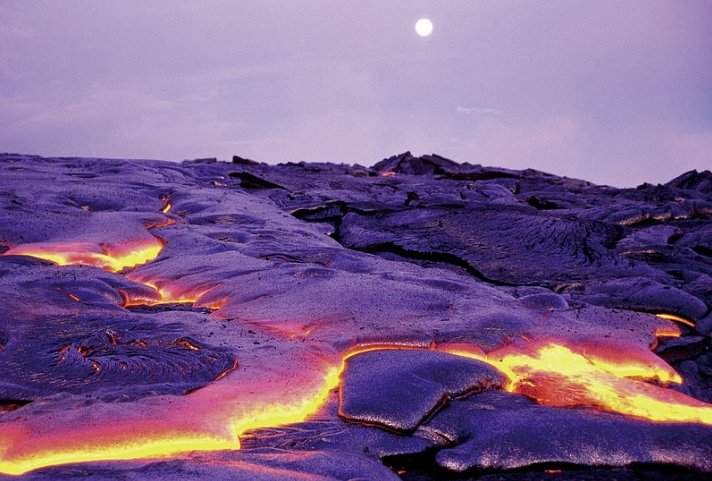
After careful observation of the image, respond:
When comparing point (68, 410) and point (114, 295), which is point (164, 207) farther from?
point (68, 410)

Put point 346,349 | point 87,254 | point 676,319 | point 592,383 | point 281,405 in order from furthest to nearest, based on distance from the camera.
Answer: point 87,254
point 676,319
point 346,349
point 592,383
point 281,405

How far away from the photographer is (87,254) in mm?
3777

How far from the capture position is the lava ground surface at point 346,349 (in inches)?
69.0

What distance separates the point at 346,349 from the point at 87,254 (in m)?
2.11

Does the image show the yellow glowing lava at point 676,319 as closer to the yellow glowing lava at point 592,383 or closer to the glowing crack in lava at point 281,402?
the glowing crack in lava at point 281,402

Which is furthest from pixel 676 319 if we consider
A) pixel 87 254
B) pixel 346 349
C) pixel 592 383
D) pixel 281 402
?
pixel 87 254

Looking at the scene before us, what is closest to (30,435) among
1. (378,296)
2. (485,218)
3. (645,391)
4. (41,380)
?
(41,380)

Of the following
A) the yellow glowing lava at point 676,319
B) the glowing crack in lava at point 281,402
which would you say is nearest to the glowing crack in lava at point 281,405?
the glowing crack in lava at point 281,402

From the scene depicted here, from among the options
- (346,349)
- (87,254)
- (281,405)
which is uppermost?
(87,254)

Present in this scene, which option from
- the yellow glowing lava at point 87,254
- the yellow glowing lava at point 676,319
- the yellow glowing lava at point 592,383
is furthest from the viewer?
the yellow glowing lava at point 87,254

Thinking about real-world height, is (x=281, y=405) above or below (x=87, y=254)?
below

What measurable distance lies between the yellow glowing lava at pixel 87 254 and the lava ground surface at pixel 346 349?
2 cm

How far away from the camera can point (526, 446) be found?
5.89 feet

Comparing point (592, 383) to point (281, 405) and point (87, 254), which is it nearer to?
point (281, 405)
